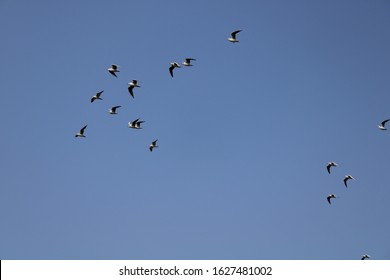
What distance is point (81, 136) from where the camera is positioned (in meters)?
68.4

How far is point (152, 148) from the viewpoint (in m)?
70.6
